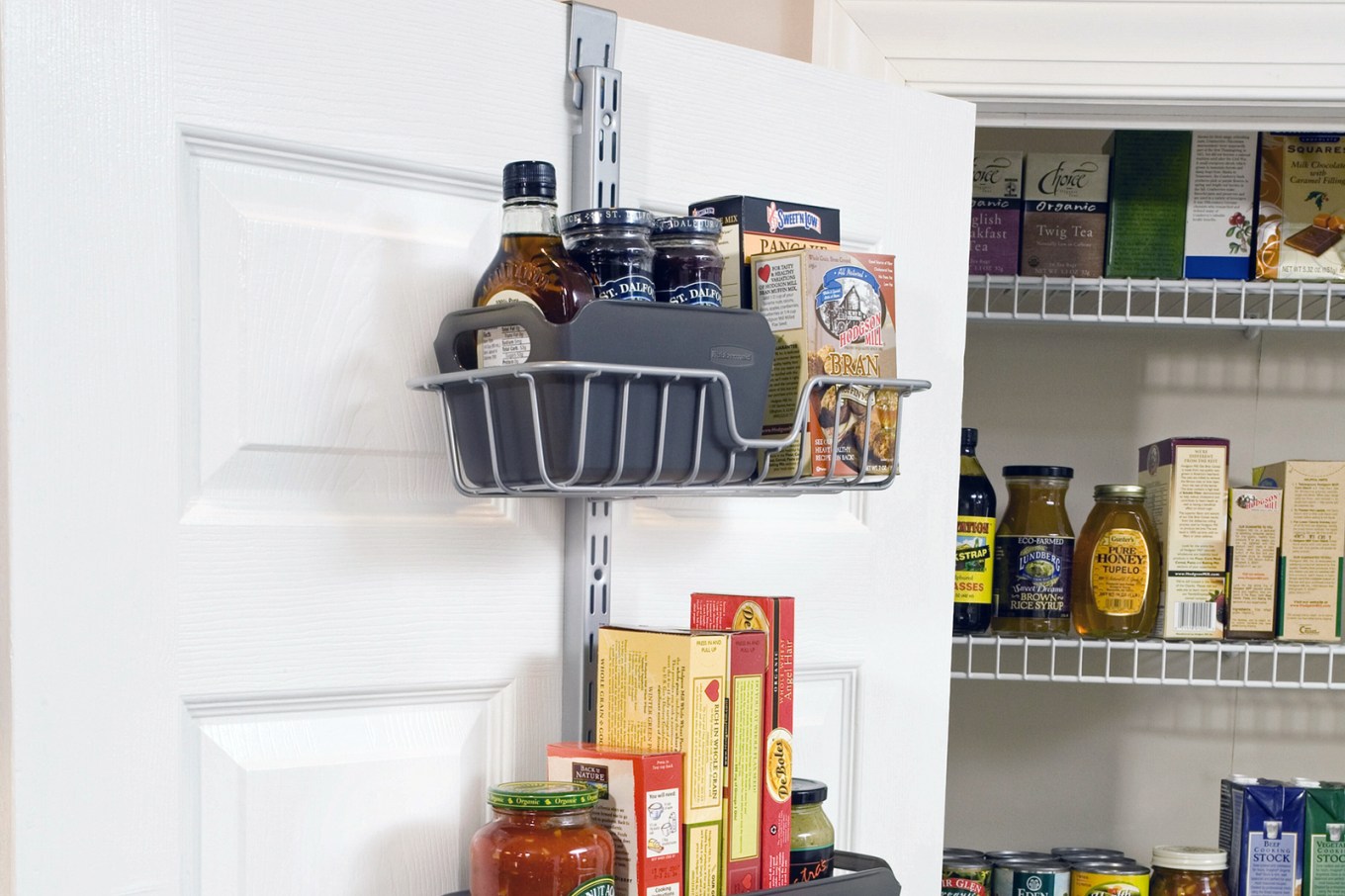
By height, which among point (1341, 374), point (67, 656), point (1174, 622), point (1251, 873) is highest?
point (1341, 374)

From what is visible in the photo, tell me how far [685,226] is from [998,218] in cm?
106

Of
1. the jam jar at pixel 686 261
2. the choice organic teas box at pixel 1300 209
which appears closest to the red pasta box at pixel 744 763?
the jam jar at pixel 686 261

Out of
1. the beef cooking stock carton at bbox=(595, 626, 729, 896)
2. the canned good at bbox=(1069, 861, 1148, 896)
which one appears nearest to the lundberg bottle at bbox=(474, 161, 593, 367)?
the beef cooking stock carton at bbox=(595, 626, 729, 896)

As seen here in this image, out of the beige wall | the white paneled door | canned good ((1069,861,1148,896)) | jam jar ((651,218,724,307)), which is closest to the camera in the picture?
the white paneled door

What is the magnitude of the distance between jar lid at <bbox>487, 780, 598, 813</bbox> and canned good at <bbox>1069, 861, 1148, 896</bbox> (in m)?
1.10

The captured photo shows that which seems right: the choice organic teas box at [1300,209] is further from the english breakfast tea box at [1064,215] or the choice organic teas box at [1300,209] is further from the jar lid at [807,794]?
the jar lid at [807,794]

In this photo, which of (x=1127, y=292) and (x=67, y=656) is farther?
(x=1127, y=292)

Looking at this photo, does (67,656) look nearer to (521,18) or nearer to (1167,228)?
(521,18)

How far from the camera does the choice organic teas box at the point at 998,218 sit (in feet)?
5.93

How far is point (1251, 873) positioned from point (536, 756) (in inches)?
46.6

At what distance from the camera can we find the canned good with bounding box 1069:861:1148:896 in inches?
65.6

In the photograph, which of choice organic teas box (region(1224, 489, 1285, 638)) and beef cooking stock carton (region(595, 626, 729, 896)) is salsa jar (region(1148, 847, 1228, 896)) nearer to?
choice organic teas box (region(1224, 489, 1285, 638))

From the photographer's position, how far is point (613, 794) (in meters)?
0.87

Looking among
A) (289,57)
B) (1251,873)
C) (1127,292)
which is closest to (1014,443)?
(1127,292)
